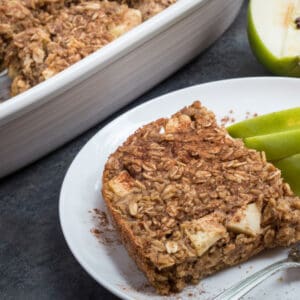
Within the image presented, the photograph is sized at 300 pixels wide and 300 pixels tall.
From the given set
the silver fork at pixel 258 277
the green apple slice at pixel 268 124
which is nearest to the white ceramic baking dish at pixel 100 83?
the green apple slice at pixel 268 124

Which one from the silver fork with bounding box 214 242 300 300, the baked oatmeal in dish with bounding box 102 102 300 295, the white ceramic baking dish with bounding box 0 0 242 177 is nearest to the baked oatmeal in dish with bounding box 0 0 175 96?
the white ceramic baking dish with bounding box 0 0 242 177

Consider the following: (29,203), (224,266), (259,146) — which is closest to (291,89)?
(259,146)

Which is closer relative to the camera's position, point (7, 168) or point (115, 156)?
point (115, 156)

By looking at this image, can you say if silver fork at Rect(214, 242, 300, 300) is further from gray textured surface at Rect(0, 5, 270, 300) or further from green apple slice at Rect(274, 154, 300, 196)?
gray textured surface at Rect(0, 5, 270, 300)

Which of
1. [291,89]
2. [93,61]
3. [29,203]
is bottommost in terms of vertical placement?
[29,203]

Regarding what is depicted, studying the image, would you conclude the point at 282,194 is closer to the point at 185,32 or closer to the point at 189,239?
the point at 189,239

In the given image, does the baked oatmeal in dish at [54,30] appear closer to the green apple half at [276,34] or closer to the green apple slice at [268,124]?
the green apple half at [276,34]

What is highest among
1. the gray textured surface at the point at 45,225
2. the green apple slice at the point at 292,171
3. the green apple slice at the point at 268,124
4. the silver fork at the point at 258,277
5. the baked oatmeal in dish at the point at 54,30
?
the baked oatmeal in dish at the point at 54,30
